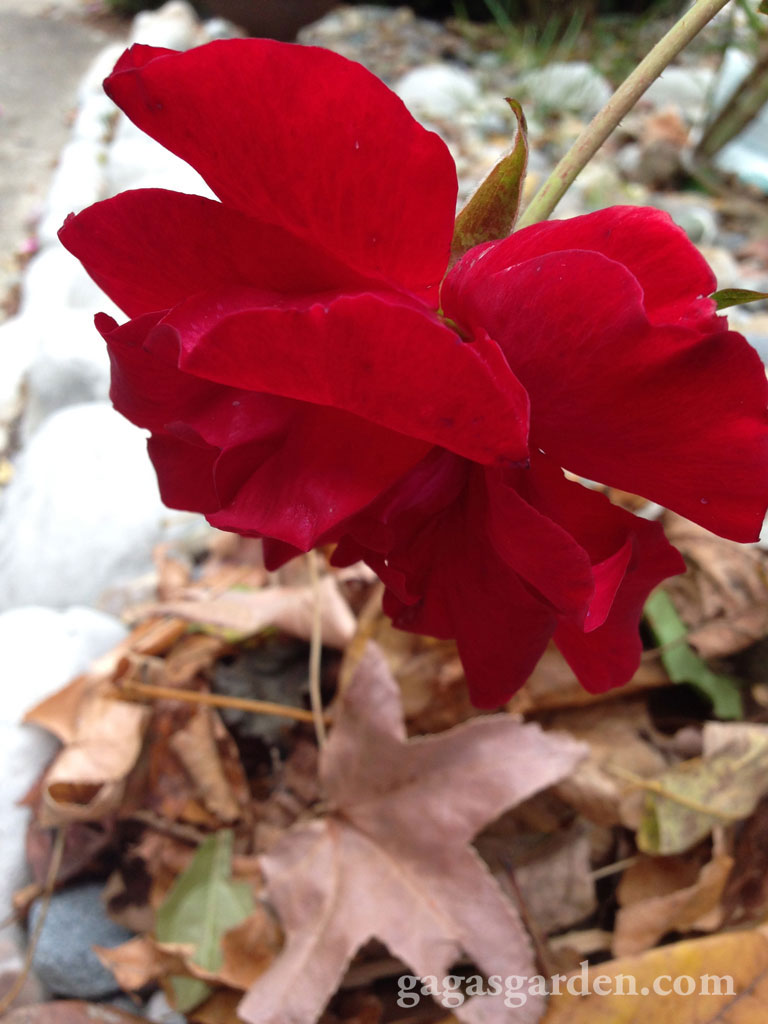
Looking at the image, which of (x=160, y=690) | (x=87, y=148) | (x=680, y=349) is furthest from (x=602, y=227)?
(x=87, y=148)

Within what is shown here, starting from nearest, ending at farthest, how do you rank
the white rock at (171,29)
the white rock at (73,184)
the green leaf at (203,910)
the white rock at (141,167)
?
the green leaf at (203,910) → the white rock at (141,167) → the white rock at (73,184) → the white rock at (171,29)

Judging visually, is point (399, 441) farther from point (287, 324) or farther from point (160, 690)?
point (160, 690)

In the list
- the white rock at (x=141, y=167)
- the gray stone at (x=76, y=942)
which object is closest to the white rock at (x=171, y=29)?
the white rock at (x=141, y=167)

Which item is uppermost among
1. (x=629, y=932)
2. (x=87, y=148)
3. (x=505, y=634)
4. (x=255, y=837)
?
(x=505, y=634)

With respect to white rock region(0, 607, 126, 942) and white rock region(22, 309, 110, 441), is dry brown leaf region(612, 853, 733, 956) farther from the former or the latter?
white rock region(22, 309, 110, 441)

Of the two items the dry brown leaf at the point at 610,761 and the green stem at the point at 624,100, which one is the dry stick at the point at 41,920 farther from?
the green stem at the point at 624,100

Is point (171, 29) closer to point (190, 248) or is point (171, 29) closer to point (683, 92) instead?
point (683, 92)
